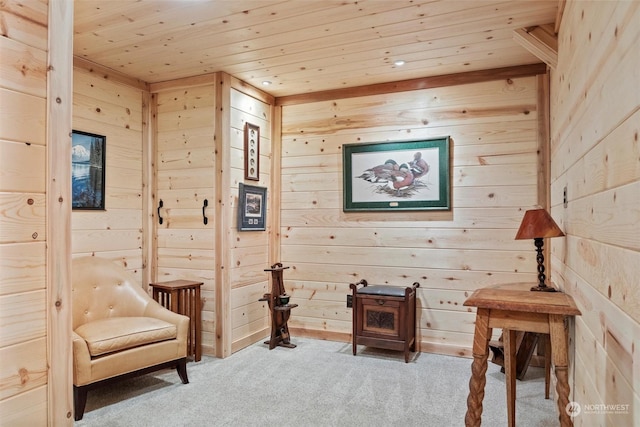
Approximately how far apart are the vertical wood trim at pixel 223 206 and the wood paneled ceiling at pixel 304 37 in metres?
0.30

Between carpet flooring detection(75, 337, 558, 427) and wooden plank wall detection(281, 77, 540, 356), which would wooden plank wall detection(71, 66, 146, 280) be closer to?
carpet flooring detection(75, 337, 558, 427)

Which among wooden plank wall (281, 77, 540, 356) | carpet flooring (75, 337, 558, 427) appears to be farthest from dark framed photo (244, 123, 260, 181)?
carpet flooring (75, 337, 558, 427)

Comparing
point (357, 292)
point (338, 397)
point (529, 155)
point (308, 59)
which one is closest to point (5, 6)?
point (308, 59)

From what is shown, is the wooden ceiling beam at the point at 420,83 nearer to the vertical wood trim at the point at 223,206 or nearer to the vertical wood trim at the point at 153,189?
the vertical wood trim at the point at 223,206

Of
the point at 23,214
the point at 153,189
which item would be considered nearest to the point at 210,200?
the point at 153,189

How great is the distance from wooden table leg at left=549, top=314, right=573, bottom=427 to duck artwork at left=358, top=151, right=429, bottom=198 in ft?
7.05

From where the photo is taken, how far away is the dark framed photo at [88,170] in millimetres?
3393

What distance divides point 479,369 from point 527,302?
0.40 m

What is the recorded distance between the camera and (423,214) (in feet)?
12.7

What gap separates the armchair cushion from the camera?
2611mm

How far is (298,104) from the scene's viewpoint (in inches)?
174

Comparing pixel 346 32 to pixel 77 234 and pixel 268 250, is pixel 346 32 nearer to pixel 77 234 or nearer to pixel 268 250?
pixel 268 250

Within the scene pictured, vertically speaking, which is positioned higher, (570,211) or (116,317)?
(570,211)

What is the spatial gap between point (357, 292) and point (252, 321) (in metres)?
1.15
